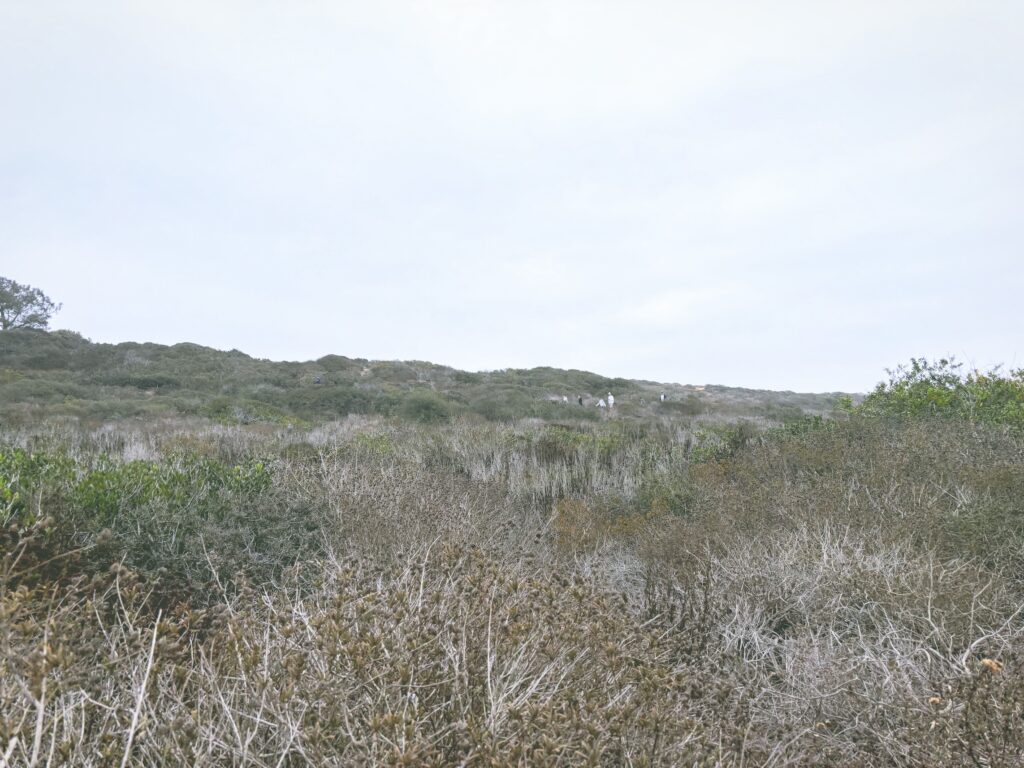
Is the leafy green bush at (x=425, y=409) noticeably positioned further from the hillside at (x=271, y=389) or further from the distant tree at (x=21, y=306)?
the distant tree at (x=21, y=306)

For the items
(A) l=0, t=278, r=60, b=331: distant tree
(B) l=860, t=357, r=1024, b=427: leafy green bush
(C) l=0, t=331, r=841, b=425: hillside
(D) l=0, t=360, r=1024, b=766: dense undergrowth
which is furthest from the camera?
(A) l=0, t=278, r=60, b=331: distant tree

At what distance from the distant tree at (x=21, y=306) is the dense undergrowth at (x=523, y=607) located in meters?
30.4

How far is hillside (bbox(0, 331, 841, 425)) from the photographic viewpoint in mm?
17344

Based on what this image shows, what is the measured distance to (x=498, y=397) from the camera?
21250 millimetres

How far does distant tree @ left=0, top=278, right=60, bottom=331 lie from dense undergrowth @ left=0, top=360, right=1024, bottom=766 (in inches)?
1196

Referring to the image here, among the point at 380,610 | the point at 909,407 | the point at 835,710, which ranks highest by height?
the point at 909,407

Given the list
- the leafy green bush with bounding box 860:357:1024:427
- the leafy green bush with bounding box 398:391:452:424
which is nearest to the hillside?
the leafy green bush with bounding box 398:391:452:424

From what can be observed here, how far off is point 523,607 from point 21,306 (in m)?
39.1

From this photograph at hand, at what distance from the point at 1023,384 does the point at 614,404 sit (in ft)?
44.8

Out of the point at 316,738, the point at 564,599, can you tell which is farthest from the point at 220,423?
the point at 316,738

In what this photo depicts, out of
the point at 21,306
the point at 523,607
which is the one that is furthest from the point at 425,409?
the point at 21,306

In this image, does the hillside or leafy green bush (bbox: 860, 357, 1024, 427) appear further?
the hillside

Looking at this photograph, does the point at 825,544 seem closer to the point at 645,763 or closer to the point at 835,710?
the point at 835,710

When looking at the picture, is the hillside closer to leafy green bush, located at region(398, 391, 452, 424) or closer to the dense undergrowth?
leafy green bush, located at region(398, 391, 452, 424)
